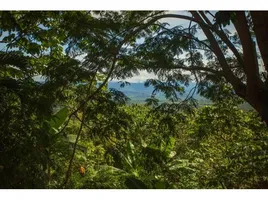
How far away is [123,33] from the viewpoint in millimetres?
1745

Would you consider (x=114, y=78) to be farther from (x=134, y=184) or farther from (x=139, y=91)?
(x=134, y=184)

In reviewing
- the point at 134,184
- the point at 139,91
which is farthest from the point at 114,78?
the point at 134,184

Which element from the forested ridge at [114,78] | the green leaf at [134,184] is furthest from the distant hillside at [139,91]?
the green leaf at [134,184]

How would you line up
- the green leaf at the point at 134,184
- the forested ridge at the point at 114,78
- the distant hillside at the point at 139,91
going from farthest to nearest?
the green leaf at the point at 134,184, the distant hillside at the point at 139,91, the forested ridge at the point at 114,78

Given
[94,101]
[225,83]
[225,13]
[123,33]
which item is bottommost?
[94,101]

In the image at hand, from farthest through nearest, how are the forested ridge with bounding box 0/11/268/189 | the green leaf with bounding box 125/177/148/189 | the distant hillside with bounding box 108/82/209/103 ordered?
the green leaf with bounding box 125/177/148/189, the distant hillside with bounding box 108/82/209/103, the forested ridge with bounding box 0/11/268/189

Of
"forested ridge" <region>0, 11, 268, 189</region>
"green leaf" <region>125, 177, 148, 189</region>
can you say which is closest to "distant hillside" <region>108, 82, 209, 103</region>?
"forested ridge" <region>0, 11, 268, 189</region>

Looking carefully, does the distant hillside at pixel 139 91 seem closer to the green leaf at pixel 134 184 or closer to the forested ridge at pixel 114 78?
the forested ridge at pixel 114 78

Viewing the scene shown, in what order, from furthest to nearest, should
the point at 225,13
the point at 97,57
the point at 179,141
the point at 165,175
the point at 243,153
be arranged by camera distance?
1. the point at 179,141
2. the point at 165,175
3. the point at 243,153
4. the point at 97,57
5. the point at 225,13

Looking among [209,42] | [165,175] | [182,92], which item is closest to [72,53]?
[182,92]

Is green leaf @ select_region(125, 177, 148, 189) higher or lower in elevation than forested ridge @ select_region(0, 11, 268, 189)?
lower

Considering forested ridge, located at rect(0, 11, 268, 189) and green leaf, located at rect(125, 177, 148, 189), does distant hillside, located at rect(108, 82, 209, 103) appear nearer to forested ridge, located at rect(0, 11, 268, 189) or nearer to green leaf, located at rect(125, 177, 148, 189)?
forested ridge, located at rect(0, 11, 268, 189)

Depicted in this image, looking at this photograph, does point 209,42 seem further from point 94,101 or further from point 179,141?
point 179,141

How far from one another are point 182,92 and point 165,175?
0.91 metres
